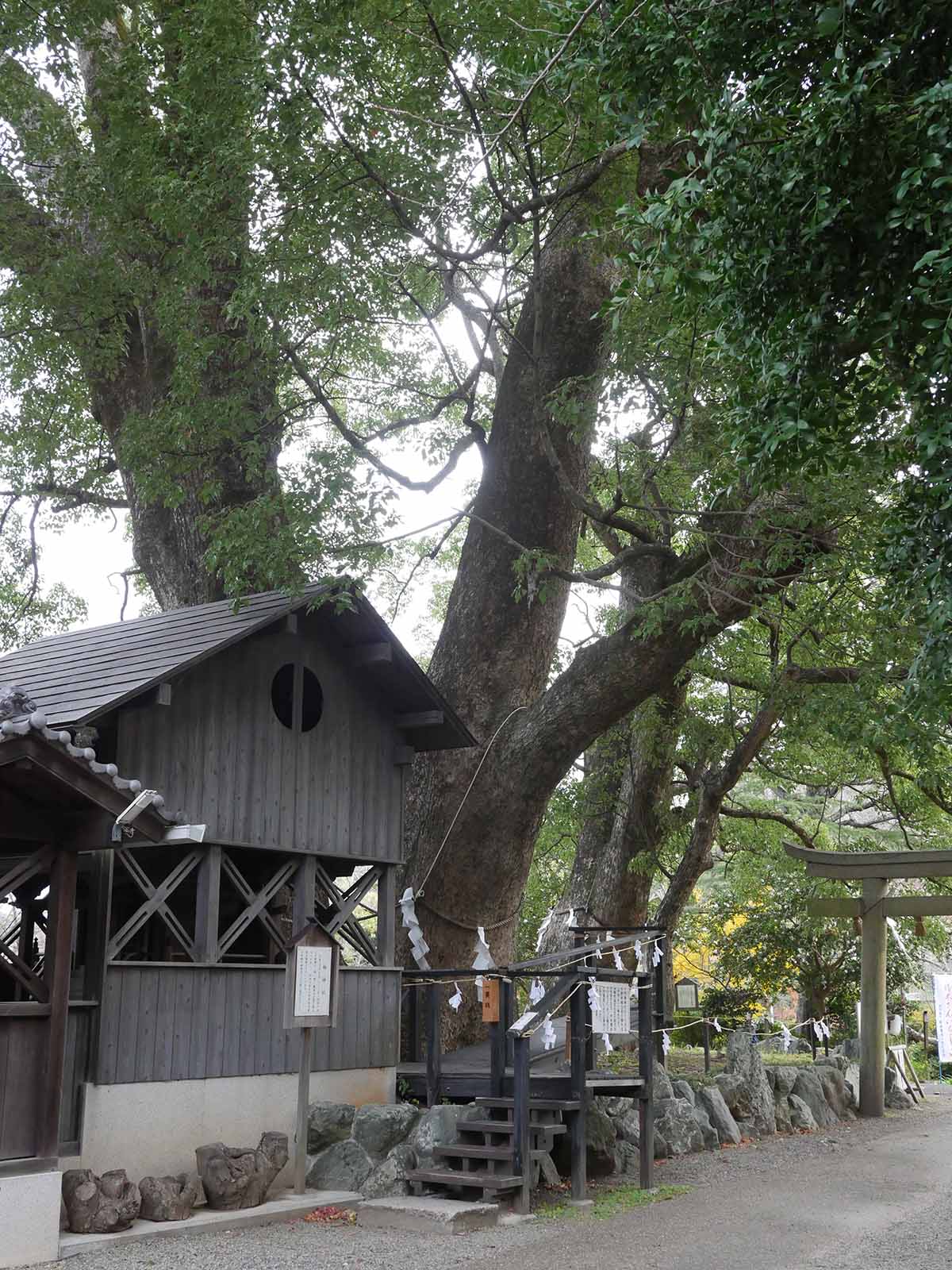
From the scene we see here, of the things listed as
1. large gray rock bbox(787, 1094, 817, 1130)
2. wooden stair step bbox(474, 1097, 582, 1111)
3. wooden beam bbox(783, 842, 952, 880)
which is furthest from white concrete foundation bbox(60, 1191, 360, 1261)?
wooden beam bbox(783, 842, 952, 880)

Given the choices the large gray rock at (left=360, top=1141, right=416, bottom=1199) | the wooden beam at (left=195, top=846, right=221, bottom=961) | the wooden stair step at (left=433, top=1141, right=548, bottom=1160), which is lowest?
the large gray rock at (left=360, top=1141, right=416, bottom=1199)

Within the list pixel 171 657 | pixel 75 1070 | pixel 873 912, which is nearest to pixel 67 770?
pixel 171 657

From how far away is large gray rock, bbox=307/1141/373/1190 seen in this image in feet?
32.3

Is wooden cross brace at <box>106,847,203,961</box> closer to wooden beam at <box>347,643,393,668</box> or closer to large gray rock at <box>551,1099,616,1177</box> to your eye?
wooden beam at <box>347,643,393,668</box>

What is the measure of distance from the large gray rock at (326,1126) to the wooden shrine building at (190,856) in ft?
0.87

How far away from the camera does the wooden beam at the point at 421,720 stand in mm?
12062

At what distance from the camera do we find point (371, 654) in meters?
11.8

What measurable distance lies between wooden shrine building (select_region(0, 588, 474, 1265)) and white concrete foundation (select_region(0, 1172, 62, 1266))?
217 mm

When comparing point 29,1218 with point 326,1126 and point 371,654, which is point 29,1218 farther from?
point 371,654

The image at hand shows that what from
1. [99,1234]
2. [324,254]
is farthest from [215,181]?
[99,1234]

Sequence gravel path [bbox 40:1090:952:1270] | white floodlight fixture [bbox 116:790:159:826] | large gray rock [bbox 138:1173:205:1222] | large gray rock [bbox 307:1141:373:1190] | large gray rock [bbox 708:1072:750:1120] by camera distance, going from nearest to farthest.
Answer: gravel path [bbox 40:1090:952:1270], white floodlight fixture [bbox 116:790:159:826], large gray rock [bbox 138:1173:205:1222], large gray rock [bbox 307:1141:373:1190], large gray rock [bbox 708:1072:750:1120]

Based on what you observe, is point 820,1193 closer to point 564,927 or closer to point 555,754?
point 555,754

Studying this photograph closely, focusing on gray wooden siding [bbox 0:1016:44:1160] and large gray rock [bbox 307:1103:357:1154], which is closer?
gray wooden siding [bbox 0:1016:44:1160]

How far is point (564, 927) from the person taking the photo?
18.1 m
